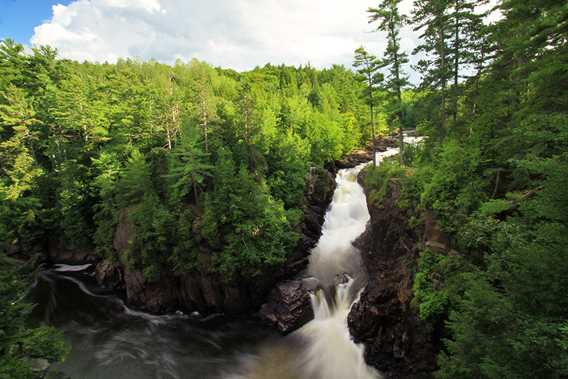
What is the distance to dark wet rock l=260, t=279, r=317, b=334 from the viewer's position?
20250 mm

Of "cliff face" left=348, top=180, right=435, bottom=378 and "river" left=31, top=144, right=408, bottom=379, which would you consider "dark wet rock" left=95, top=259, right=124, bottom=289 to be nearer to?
"river" left=31, top=144, right=408, bottom=379

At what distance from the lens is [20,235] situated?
28656 millimetres

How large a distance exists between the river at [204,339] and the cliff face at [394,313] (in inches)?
46.3

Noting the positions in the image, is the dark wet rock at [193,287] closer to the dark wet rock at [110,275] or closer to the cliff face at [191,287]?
the cliff face at [191,287]

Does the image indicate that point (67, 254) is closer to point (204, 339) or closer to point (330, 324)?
point (204, 339)

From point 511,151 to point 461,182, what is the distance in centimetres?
246

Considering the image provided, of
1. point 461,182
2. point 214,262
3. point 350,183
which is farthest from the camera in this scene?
point 350,183

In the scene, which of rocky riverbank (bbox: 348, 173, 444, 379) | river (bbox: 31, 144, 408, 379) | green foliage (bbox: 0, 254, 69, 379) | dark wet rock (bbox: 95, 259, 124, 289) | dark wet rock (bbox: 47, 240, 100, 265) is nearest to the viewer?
green foliage (bbox: 0, 254, 69, 379)

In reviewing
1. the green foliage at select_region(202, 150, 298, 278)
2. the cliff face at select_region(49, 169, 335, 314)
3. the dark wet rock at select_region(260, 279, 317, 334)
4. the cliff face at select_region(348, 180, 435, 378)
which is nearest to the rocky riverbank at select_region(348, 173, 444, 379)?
the cliff face at select_region(348, 180, 435, 378)

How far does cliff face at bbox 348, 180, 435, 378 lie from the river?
3.86ft

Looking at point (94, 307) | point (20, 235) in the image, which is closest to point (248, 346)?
point (94, 307)

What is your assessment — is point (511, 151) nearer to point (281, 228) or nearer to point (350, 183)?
point (281, 228)

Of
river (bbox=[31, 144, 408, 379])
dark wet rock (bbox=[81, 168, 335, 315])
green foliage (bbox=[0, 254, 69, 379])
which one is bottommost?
river (bbox=[31, 144, 408, 379])

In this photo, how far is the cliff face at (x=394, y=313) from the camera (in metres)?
13.7
